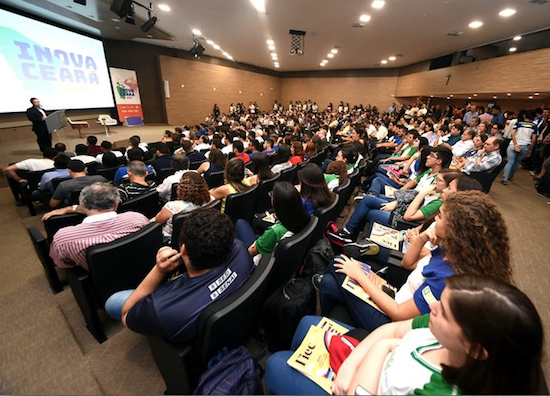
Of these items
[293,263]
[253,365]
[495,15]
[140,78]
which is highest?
[495,15]

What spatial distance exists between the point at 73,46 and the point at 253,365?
11.4 metres

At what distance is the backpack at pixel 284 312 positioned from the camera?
1.35m

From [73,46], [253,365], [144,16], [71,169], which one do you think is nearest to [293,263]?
[253,365]

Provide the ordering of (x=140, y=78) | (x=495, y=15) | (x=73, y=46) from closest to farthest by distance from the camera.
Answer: (x=495, y=15)
(x=73, y=46)
(x=140, y=78)

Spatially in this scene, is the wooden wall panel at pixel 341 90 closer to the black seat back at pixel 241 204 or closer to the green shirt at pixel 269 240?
the black seat back at pixel 241 204

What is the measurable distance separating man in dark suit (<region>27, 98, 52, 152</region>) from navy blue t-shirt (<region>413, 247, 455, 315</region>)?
7.67 metres

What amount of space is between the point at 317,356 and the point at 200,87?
15241 millimetres

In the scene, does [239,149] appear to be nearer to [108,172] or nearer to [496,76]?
[108,172]

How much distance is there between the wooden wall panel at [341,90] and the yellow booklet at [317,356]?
1824cm

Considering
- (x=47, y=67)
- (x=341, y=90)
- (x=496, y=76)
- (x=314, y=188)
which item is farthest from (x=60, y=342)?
(x=341, y=90)

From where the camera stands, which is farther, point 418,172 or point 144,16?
point 144,16

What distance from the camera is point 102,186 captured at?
5.75 ft

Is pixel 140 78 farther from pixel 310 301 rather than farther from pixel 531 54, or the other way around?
pixel 531 54

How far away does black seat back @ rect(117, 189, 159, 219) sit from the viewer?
2244 mm
